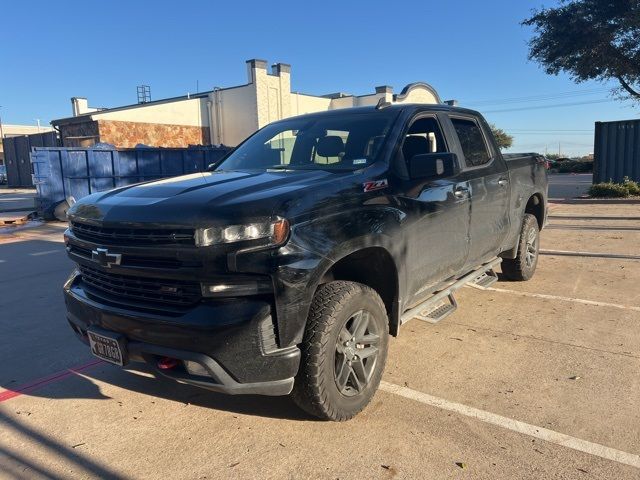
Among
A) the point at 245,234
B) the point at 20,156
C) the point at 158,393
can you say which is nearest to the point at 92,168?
the point at 158,393

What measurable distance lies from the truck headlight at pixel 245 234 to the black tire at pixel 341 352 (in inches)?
20.5

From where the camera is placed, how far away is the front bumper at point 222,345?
2713 mm

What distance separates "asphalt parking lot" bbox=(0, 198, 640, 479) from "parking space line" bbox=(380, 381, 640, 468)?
0.04 feet

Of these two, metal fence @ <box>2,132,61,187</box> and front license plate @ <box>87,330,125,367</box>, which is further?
metal fence @ <box>2,132,61,187</box>

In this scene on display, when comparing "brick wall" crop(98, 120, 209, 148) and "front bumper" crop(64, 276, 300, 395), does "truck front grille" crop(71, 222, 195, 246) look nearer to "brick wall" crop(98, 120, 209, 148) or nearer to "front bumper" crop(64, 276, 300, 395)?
"front bumper" crop(64, 276, 300, 395)

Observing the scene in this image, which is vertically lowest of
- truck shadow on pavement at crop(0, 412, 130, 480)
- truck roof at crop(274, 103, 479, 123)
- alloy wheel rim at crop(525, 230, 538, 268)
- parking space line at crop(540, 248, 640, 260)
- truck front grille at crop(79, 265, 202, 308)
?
parking space line at crop(540, 248, 640, 260)

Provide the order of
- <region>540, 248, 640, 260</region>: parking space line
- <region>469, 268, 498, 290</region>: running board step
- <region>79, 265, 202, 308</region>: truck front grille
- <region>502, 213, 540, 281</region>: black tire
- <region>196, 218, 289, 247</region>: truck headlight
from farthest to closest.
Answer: <region>540, 248, 640, 260</region>: parking space line, <region>502, 213, 540, 281</region>: black tire, <region>469, 268, 498, 290</region>: running board step, <region>79, 265, 202, 308</region>: truck front grille, <region>196, 218, 289, 247</region>: truck headlight

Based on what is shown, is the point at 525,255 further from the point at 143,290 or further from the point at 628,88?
the point at 628,88

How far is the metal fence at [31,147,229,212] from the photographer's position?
1631 cm

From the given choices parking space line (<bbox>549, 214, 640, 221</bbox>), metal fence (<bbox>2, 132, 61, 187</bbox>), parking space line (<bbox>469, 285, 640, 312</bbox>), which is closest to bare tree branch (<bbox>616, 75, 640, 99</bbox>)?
parking space line (<bbox>549, 214, 640, 221</bbox>)

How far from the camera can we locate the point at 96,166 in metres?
17.2

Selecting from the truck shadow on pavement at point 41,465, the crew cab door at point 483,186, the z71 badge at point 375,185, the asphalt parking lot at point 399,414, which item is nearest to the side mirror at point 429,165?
the z71 badge at point 375,185

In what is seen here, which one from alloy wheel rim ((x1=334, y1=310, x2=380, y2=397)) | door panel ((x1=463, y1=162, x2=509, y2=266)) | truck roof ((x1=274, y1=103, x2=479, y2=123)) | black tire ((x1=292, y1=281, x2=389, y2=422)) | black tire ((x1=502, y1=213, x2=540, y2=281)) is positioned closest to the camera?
black tire ((x1=292, y1=281, x2=389, y2=422))

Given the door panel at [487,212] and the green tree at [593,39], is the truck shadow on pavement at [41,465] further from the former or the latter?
the green tree at [593,39]
